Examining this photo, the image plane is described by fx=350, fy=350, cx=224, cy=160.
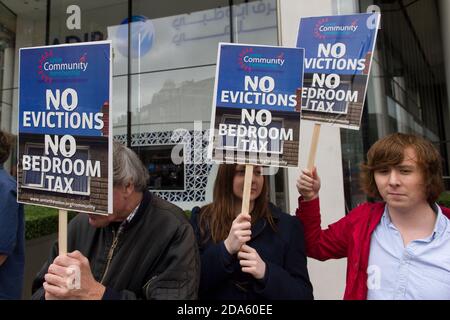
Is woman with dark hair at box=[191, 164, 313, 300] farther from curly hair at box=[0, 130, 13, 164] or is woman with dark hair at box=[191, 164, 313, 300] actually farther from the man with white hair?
curly hair at box=[0, 130, 13, 164]

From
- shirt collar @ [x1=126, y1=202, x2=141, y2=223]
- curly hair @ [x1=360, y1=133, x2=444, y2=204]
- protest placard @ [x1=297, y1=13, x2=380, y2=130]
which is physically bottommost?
shirt collar @ [x1=126, y1=202, x2=141, y2=223]

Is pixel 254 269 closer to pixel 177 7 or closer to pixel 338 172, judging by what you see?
pixel 338 172

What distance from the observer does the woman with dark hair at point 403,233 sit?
1.46 metres

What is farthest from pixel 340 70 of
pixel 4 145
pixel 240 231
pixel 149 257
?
pixel 4 145

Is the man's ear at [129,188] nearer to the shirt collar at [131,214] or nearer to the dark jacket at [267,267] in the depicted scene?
the shirt collar at [131,214]

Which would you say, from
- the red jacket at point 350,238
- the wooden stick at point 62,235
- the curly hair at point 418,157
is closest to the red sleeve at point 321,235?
the red jacket at point 350,238

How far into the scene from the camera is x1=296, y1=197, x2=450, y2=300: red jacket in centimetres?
161

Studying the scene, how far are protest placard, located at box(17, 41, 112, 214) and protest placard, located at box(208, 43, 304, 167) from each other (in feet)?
1.74

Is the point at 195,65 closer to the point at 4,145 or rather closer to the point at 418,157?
the point at 4,145

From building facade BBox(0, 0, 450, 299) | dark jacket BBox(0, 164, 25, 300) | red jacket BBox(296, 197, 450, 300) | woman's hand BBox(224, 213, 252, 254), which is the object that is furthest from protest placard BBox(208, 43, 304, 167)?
building facade BBox(0, 0, 450, 299)

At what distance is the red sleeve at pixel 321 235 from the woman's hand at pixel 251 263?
1.46ft

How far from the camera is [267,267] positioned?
1656 millimetres
